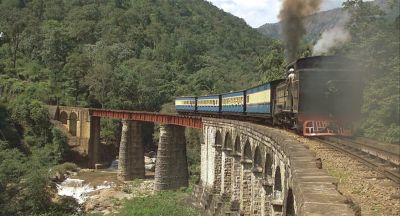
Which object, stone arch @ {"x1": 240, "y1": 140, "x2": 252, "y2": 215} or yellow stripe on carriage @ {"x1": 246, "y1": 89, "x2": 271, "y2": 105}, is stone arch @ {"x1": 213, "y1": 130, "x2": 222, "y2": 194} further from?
stone arch @ {"x1": 240, "y1": 140, "x2": 252, "y2": 215}

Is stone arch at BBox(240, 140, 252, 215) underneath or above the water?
above

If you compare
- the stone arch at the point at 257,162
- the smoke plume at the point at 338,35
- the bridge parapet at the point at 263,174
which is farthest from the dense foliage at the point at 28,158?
the smoke plume at the point at 338,35

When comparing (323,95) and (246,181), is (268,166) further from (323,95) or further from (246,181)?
(246,181)

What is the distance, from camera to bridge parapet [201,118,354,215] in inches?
241

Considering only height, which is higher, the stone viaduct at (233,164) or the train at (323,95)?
the train at (323,95)

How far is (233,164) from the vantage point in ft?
81.3

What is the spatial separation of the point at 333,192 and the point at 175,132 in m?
33.8

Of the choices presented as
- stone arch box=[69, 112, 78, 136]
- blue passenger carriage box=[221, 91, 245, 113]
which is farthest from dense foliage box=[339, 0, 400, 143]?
stone arch box=[69, 112, 78, 136]

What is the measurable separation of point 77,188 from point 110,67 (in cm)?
3445

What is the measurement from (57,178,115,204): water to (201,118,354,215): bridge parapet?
567 inches

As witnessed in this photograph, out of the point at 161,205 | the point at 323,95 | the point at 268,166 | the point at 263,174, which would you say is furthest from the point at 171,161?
the point at 268,166

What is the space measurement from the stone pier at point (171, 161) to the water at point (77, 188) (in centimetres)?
718

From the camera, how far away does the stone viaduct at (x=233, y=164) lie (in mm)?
6980

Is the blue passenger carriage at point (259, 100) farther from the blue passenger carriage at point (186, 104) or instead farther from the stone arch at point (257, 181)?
the blue passenger carriage at point (186, 104)
